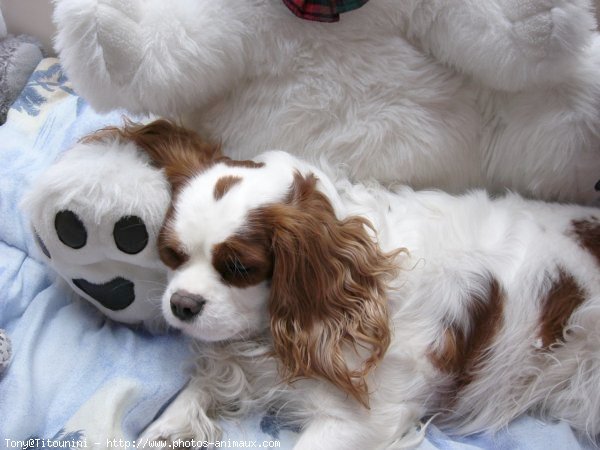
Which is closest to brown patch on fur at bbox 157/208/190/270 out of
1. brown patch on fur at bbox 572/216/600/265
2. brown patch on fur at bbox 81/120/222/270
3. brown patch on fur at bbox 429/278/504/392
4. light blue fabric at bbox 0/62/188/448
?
brown patch on fur at bbox 81/120/222/270

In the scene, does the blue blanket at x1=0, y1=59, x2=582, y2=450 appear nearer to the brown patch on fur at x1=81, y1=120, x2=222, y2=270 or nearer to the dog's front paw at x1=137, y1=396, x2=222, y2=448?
the dog's front paw at x1=137, y1=396, x2=222, y2=448

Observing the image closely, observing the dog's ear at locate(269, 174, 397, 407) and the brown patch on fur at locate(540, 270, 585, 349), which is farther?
the brown patch on fur at locate(540, 270, 585, 349)

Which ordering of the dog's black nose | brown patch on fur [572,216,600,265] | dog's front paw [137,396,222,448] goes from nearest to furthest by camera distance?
the dog's black nose, dog's front paw [137,396,222,448], brown patch on fur [572,216,600,265]

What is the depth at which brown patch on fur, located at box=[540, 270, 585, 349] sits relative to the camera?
4.08ft

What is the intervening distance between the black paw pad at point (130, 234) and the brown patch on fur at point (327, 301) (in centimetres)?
26

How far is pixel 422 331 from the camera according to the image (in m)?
1.21

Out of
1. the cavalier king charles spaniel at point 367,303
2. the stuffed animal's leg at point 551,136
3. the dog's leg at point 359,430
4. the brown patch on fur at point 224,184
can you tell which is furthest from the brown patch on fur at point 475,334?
the brown patch on fur at point 224,184

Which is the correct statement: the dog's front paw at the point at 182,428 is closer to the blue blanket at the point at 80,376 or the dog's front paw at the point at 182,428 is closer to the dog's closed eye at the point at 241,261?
the blue blanket at the point at 80,376

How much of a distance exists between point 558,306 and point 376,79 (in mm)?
587

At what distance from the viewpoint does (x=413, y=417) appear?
121cm

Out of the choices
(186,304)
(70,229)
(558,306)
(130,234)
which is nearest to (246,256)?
(186,304)

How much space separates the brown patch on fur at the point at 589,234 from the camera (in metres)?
1.29

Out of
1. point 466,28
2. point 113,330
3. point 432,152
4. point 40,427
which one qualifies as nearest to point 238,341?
point 113,330

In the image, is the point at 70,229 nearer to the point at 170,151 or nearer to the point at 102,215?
the point at 102,215
